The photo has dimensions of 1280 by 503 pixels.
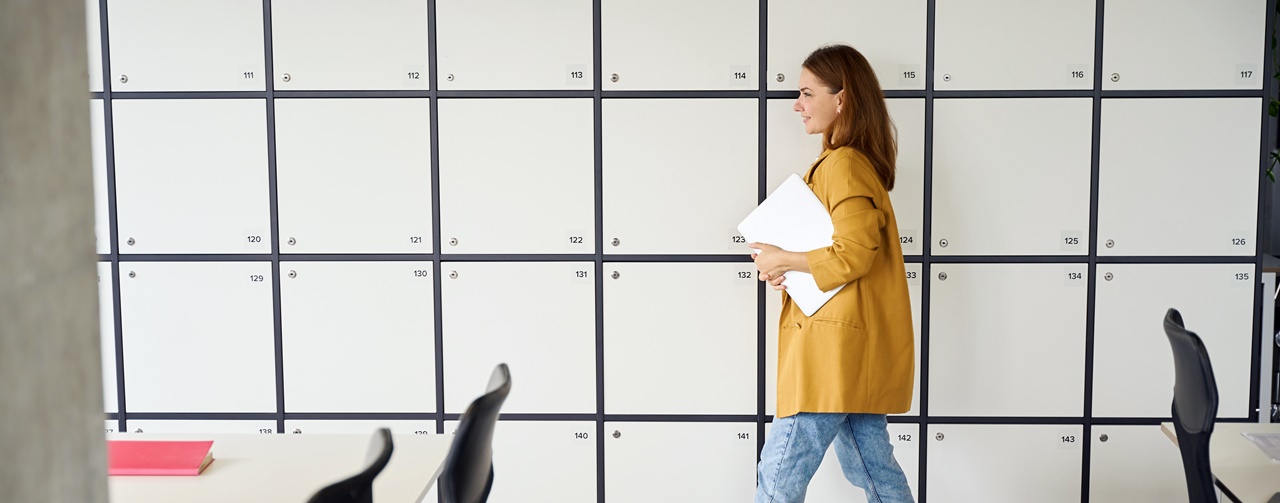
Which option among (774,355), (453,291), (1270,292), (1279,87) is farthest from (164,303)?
(1279,87)

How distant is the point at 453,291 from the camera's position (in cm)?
283

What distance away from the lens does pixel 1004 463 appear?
113 inches

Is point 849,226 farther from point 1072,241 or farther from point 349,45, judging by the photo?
point 349,45


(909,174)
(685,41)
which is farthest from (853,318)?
(685,41)

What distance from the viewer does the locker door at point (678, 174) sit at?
274 cm

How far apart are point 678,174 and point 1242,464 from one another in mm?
1554

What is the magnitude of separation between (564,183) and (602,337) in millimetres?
477

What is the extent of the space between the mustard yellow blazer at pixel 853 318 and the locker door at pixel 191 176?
5.33 feet

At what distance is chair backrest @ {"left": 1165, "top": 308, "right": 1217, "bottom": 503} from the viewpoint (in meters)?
1.60

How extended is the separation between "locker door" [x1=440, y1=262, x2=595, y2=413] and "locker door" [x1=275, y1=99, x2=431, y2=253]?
0.22m

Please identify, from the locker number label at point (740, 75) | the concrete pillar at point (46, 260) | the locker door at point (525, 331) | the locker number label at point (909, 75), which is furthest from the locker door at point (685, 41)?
the concrete pillar at point (46, 260)

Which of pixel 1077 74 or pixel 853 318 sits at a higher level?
pixel 1077 74

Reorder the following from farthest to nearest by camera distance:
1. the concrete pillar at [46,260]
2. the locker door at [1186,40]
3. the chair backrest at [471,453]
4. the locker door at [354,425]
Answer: the locker door at [354,425] < the locker door at [1186,40] < the chair backrest at [471,453] < the concrete pillar at [46,260]

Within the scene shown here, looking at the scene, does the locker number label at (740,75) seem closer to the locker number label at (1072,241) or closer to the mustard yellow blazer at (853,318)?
the mustard yellow blazer at (853,318)
